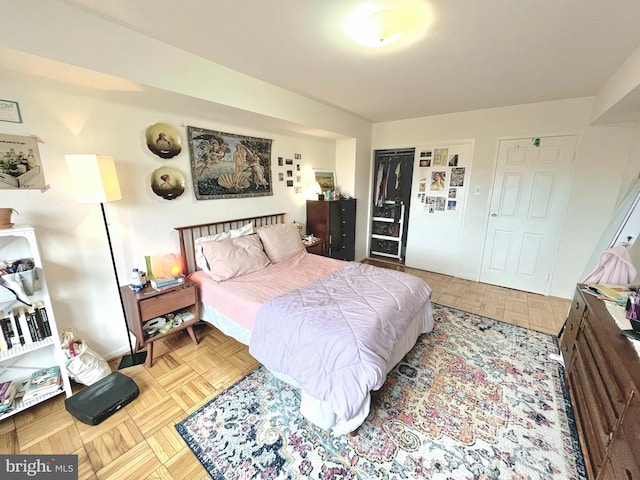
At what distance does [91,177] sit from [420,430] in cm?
274

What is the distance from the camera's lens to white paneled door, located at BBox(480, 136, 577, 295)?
3.23 m

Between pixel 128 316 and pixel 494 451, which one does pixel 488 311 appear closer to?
pixel 494 451

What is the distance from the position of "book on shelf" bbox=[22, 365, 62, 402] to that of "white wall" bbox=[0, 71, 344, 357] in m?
0.32

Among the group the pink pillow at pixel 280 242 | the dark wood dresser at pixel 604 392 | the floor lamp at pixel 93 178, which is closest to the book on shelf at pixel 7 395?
the floor lamp at pixel 93 178

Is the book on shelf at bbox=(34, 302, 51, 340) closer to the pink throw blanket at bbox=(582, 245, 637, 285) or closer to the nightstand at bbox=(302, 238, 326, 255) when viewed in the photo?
the nightstand at bbox=(302, 238, 326, 255)

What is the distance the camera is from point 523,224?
3.52 m

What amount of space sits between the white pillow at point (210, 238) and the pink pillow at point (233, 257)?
2.3 inches

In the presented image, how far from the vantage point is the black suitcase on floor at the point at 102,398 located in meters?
1.65

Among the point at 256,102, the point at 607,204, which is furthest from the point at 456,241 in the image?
the point at 256,102

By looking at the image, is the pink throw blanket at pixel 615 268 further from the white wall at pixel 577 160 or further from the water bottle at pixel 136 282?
the water bottle at pixel 136 282

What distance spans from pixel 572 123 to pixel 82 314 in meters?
5.34

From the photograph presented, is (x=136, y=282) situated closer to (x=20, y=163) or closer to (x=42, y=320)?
(x=42, y=320)

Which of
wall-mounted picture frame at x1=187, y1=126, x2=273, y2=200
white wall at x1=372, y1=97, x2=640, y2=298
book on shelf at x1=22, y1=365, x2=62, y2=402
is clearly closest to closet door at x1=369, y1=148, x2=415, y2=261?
white wall at x1=372, y1=97, x2=640, y2=298

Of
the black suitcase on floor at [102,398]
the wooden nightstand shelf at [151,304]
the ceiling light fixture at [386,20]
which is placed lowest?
the black suitcase on floor at [102,398]
